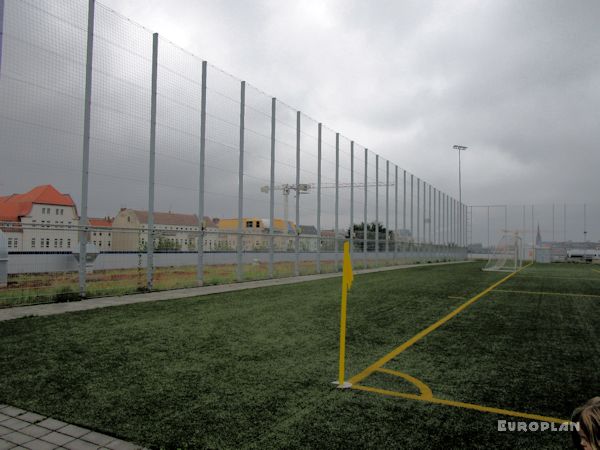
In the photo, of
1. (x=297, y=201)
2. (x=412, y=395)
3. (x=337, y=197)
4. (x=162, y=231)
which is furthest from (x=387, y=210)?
(x=412, y=395)

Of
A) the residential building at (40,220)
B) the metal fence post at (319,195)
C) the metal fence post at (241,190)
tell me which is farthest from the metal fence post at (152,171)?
the metal fence post at (319,195)

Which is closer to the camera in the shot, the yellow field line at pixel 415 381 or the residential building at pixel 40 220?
A: the yellow field line at pixel 415 381

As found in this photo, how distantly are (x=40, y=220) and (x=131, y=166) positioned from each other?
2.98 meters

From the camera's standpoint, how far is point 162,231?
12.1 metres

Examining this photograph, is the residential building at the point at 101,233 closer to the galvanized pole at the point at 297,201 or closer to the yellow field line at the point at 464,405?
the yellow field line at the point at 464,405

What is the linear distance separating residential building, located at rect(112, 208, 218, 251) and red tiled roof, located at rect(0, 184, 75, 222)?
141 centimetres

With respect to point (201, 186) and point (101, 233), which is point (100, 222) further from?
point (201, 186)

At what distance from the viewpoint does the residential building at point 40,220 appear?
348 inches

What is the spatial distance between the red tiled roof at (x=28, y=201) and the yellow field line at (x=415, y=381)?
8155 millimetres

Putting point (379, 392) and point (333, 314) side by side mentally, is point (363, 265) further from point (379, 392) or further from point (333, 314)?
point (379, 392)

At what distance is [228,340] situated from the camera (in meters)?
5.93

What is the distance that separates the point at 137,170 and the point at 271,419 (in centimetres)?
1003

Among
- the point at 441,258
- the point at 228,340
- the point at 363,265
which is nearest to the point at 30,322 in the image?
the point at 228,340

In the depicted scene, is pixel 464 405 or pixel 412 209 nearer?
pixel 464 405
